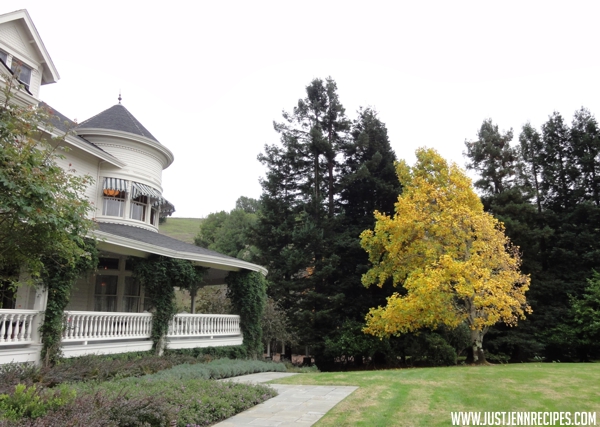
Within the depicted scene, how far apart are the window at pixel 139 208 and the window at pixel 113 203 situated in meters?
0.44

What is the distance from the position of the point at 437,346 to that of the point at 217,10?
16.7 m

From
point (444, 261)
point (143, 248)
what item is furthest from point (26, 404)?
point (444, 261)

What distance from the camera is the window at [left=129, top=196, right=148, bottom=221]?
17.9m

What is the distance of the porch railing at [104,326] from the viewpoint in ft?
36.1

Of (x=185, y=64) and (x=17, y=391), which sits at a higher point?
(x=185, y=64)

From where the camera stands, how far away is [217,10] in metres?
11.7

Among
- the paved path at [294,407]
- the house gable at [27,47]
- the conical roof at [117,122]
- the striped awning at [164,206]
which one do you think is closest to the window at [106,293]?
the striped awning at [164,206]

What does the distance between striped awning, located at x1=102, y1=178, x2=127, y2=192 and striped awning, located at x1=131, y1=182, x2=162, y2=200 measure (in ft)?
1.52

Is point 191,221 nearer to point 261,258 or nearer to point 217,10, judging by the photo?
point 261,258

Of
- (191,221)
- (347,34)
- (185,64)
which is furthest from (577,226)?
(191,221)

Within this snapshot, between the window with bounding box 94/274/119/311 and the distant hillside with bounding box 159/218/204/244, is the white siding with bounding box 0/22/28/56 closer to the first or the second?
the window with bounding box 94/274/119/311

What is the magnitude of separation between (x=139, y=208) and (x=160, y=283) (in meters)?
5.60

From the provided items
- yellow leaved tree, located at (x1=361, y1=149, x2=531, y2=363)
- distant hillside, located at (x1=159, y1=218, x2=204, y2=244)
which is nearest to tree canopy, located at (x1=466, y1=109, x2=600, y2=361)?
yellow leaved tree, located at (x1=361, y1=149, x2=531, y2=363)

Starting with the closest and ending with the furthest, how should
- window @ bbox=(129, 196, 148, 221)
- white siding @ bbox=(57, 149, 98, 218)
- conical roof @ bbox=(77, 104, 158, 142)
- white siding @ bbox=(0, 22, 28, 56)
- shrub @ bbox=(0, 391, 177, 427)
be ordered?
1. shrub @ bbox=(0, 391, 177, 427)
2. white siding @ bbox=(0, 22, 28, 56)
3. white siding @ bbox=(57, 149, 98, 218)
4. window @ bbox=(129, 196, 148, 221)
5. conical roof @ bbox=(77, 104, 158, 142)
